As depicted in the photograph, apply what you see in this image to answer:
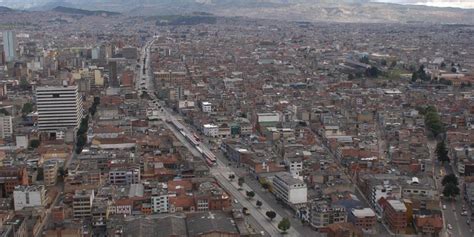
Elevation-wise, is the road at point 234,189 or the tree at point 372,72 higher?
the tree at point 372,72

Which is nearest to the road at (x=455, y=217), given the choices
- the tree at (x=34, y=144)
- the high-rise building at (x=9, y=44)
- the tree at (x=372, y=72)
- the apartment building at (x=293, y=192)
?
the apartment building at (x=293, y=192)

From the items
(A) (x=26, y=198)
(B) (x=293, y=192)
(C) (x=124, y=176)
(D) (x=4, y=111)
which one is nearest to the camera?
(A) (x=26, y=198)

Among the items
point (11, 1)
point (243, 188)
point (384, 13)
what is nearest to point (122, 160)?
point (243, 188)

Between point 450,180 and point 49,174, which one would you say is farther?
point 49,174

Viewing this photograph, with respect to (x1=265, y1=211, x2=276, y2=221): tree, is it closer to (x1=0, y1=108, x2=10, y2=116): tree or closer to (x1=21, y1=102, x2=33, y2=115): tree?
(x1=0, y1=108, x2=10, y2=116): tree

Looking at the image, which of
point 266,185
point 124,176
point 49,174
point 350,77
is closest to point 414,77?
point 350,77

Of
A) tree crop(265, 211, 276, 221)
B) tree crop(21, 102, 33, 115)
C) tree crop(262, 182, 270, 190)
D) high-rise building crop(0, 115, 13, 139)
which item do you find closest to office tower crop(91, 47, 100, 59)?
tree crop(21, 102, 33, 115)

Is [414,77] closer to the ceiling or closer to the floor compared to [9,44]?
closer to the floor

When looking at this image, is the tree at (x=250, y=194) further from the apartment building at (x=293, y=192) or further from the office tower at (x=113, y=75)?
the office tower at (x=113, y=75)

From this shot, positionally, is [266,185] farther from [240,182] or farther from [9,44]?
[9,44]
